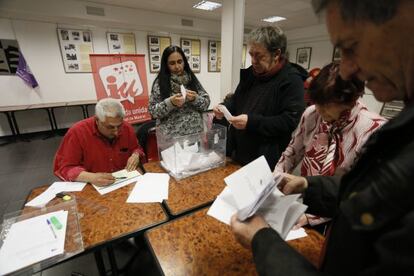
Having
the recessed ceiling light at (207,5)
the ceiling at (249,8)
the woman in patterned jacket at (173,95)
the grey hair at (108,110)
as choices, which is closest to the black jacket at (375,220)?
the grey hair at (108,110)

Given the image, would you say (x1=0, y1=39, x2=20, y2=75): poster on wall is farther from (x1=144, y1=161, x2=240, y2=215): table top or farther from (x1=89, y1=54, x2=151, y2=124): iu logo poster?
(x1=144, y1=161, x2=240, y2=215): table top

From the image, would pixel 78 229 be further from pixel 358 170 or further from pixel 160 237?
pixel 358 170

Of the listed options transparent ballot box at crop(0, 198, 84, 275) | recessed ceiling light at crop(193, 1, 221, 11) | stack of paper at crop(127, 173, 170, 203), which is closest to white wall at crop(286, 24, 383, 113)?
recessed ceiling light at crop(193, 1, 221, 11)

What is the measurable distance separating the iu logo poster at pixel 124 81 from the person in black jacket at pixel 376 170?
4096 mm

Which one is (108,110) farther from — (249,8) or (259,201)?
(249,8)

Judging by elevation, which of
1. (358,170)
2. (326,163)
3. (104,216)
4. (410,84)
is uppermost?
(410,84)

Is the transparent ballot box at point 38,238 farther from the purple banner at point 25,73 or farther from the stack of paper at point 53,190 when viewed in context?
the purple banner at point 25,73

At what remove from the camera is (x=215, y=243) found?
2.80ft

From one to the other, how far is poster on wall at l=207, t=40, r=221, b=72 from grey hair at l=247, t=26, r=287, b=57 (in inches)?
233

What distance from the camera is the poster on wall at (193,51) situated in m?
6.41

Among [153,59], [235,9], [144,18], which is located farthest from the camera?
[153,59]

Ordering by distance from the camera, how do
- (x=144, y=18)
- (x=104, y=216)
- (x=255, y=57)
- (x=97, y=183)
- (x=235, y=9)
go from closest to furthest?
(x=104, y=216)
(x=97, y=183)
(x=255, y=57)
(x=235, y=9)
(x=144, y=18)

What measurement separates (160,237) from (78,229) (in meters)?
0.37

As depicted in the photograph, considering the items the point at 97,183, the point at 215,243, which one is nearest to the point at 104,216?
the point at 97,183
